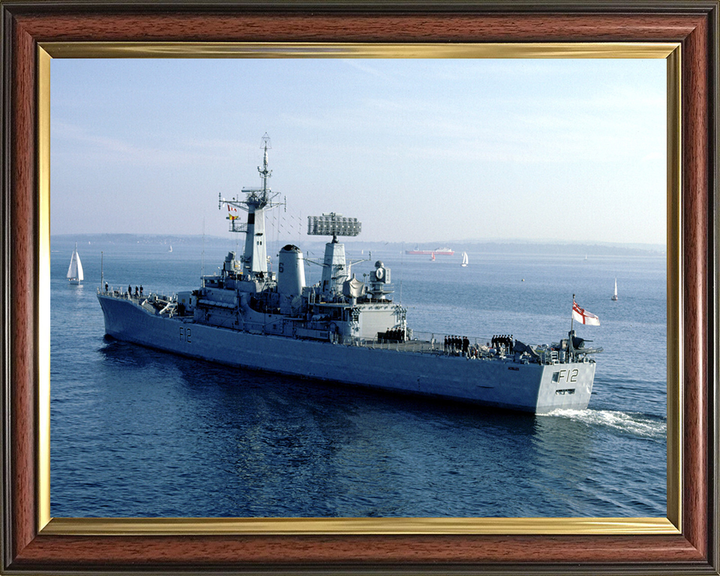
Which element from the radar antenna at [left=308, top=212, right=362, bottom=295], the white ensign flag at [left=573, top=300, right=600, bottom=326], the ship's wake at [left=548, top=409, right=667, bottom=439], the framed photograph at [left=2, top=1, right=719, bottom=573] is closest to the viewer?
the framed photograph at [left=2, top=1, right=719, bottom=573]

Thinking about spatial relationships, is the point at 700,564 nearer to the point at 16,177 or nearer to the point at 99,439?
the point at 16,177

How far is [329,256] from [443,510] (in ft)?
88.3

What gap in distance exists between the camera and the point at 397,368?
3625 cm

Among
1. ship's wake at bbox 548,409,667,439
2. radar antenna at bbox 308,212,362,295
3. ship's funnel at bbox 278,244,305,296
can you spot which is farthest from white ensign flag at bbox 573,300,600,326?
ship's funnel at bbox 278,244,305,296

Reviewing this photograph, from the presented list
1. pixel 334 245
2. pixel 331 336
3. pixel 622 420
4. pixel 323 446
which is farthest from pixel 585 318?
pixel 334 245

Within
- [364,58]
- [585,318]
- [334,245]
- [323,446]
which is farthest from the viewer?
[334,245]

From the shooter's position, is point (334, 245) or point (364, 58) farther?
point (334, 245)

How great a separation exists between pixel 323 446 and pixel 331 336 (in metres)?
13.4

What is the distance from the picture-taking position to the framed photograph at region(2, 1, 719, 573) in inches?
249

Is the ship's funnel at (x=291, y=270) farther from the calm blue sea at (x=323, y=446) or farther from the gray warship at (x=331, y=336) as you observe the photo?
the calm blue sea at (x=323, y=446)

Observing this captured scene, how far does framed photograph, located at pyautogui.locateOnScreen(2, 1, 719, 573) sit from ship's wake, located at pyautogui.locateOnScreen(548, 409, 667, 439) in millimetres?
24488

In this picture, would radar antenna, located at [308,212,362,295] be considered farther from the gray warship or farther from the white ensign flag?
the white ensign flag

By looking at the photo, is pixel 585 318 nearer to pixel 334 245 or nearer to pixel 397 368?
pixel 397 368

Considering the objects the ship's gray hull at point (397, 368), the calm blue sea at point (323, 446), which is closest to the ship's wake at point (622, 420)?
the calm blue sea at point (323, 446)
